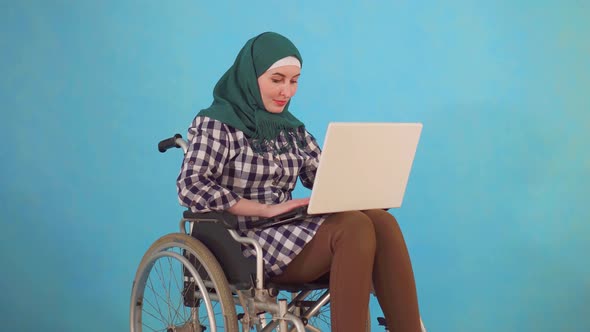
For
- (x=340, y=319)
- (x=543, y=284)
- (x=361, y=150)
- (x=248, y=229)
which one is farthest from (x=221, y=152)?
(x=543, y=284)

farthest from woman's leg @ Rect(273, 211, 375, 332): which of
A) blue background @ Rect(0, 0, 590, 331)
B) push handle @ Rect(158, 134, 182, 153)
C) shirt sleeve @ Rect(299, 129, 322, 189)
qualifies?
blue background @ Rect(0, 0, 590, 331)

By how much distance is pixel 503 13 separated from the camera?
3352 mm

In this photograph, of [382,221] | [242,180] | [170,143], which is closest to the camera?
[382,221]

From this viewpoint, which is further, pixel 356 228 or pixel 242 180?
pixel 242 180

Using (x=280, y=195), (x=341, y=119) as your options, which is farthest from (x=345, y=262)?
(x=341, y=119)

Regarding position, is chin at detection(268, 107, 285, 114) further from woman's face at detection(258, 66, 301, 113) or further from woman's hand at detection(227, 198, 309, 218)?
woman's hand at detection(227, 198, 309, 218)

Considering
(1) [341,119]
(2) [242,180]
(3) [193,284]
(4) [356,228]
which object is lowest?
(3) [193,284]

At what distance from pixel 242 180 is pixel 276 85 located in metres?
0.27

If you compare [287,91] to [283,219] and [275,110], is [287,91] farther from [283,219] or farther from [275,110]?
[283,219]

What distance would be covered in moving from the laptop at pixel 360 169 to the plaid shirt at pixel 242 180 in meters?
0.05

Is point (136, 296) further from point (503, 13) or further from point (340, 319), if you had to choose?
point (503, 13)

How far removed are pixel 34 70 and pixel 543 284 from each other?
2.13 metres

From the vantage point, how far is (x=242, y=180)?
2.30 m

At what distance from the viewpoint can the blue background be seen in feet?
11.0
